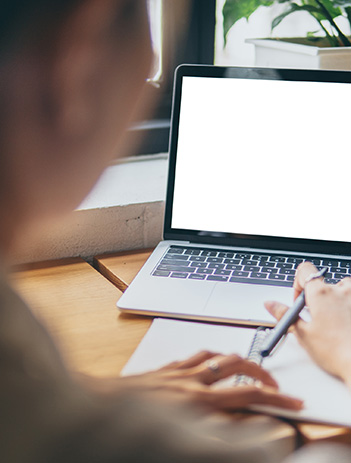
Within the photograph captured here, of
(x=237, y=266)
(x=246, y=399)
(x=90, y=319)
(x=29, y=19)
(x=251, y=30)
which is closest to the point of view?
(x=29, y=19)

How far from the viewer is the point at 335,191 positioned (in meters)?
0.92

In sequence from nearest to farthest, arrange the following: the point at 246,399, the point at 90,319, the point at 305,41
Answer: the point at 246,399, the point at 90,319, the point at 305,41

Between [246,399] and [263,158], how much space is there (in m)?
0.47

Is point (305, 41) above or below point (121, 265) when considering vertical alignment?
above

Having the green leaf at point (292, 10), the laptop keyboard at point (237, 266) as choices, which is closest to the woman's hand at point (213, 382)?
the laptop keyboard at point (237, 266)

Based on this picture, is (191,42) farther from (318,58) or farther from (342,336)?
(342,336)

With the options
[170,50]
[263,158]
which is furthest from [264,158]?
[170,50]

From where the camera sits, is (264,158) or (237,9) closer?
(264,158)

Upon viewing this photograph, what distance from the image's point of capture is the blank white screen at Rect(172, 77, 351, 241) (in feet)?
3.01

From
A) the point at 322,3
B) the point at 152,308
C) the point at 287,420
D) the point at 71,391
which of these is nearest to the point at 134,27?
the point at 71,391

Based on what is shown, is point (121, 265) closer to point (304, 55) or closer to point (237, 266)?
point (237, 266)

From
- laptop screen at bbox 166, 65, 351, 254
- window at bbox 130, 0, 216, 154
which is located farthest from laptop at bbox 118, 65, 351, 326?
window at bbox 130, 0, 216, 154

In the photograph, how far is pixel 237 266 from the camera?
2.96ft

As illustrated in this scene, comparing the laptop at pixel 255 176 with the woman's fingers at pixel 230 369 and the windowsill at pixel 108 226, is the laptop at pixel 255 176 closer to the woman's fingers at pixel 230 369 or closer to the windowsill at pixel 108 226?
the windowsill at pixel 108 226
